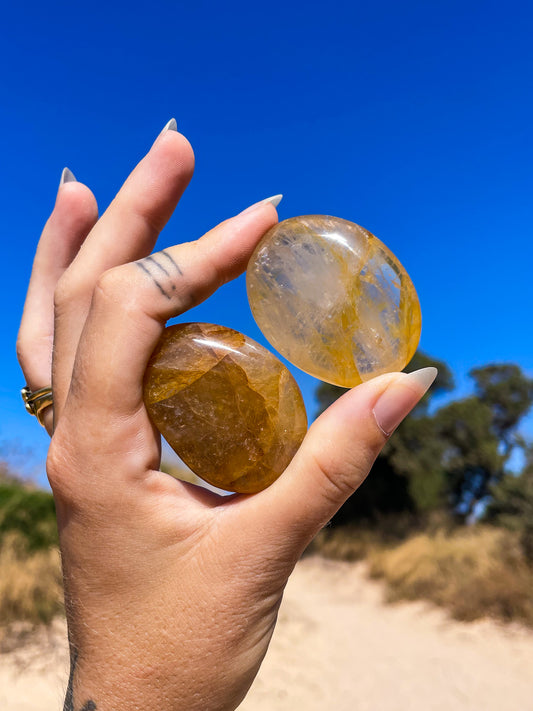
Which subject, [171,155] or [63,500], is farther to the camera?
[171,155]

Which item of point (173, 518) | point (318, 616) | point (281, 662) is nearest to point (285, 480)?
point (173, 518)

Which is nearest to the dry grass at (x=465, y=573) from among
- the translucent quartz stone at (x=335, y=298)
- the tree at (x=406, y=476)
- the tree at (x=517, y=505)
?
the tree at (x=517, y=505)

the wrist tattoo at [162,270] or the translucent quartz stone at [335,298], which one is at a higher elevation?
the translucent quartz stone at [335,298]

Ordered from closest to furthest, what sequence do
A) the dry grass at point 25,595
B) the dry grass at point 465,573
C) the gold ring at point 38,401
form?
the gold ring at point 38,401
the dry grass at point 25,595
the dry grass at point 465,573

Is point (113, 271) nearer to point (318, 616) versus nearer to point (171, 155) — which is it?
point (171, 155)

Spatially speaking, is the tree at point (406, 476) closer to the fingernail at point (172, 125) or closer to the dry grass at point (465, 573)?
the dry grass at point (465, 573)

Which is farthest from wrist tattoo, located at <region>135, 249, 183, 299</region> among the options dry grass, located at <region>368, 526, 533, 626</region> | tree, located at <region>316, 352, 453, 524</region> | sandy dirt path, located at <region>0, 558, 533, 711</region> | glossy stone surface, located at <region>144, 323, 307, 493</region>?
tree, located at <region>316, 352, 453, 524</region>
